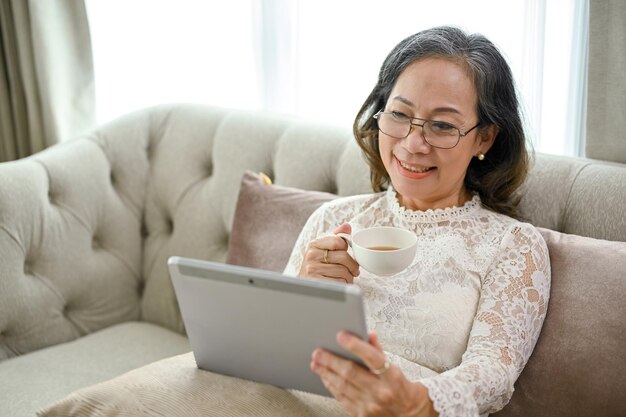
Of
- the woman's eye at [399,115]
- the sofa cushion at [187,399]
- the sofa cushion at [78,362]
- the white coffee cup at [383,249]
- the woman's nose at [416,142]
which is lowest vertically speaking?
the sofa cushion at [78,362]

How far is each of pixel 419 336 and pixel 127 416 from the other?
59 centimetres

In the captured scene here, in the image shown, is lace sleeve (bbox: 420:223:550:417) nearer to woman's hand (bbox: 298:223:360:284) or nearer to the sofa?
the sofa

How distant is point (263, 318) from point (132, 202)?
1231 mm

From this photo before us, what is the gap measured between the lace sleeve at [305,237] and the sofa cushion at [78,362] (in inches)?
23.2

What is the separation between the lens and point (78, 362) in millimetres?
2041

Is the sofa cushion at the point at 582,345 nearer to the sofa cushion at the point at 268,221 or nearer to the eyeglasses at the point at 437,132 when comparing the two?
the eyeglasses at the point at 437,132

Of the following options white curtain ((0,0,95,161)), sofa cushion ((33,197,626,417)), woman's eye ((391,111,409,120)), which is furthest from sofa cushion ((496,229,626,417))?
white curtain ((0,0,95,161))

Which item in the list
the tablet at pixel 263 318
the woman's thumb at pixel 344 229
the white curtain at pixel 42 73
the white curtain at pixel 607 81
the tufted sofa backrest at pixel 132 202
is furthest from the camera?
the white curtain at pixel 42 73

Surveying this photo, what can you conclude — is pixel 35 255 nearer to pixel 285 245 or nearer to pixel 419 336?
pixel 285 245

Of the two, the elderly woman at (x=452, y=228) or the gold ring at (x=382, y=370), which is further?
the elderly woman at (x=452, y=228)

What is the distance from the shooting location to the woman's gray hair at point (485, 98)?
1.57 metres

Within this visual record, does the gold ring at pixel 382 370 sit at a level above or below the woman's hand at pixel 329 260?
below

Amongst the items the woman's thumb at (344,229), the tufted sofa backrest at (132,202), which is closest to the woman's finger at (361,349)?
the woman's thumb at (344,229)

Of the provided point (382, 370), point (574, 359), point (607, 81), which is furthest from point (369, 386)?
point (607, 81)
